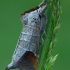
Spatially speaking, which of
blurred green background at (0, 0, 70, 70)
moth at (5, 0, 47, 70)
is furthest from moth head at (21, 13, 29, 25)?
blurred green background at (0, 0, 70, 70)

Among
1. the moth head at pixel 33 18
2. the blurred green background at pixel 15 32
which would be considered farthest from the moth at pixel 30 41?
the blurred green background at pixel 15 32

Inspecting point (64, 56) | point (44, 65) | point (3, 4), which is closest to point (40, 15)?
point (44, 65)

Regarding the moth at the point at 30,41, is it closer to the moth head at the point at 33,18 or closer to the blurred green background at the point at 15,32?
the moth head at the point at 33,18

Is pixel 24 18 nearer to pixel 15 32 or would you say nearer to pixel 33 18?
pixel 33 18

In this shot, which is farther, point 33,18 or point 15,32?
point 15,32

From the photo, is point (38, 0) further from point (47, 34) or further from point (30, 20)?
point (47, 34)

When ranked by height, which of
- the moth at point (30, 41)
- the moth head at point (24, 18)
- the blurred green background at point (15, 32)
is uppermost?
the blurred green background at point (15, 32)

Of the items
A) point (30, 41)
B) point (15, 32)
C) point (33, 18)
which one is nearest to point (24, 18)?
point (33, 18)

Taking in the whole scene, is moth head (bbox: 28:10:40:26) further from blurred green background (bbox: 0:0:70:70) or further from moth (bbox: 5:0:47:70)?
blurred green background (bbox: 0:0:70:70)
